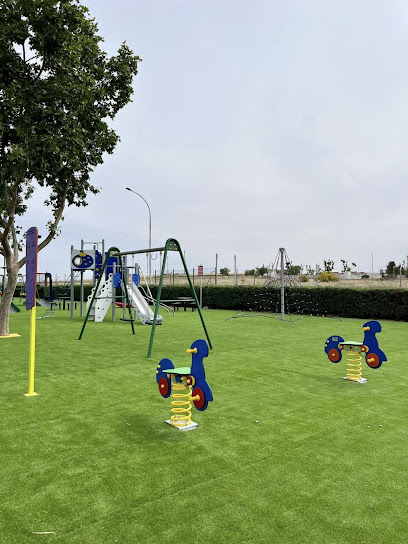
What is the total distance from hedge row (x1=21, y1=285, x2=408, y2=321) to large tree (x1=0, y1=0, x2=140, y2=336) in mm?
8752

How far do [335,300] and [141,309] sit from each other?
9.98 m

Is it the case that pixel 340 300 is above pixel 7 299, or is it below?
below

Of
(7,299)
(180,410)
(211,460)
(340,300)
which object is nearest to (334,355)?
(180,410)

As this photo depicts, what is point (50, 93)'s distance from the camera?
10.8 m

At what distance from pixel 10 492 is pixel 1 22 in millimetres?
11089

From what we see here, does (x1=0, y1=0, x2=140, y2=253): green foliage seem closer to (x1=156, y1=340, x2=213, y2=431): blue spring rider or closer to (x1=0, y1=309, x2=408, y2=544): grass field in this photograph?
(x1=0, y1=309, x2=408, y2=544): grass field

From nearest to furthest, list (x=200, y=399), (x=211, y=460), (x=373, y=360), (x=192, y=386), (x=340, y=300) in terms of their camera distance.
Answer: (x=211, y=460) → (x=200, y=399) → (x=192, y=386) → (x=373, y=360) → (x=340, y=300)

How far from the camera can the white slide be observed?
1648 cm

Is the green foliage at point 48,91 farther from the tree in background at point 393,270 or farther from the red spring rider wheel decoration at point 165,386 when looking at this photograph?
the tree in background at point 393,270

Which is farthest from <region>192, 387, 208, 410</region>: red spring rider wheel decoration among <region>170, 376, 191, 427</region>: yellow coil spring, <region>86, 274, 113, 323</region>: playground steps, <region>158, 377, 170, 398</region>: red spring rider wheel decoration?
<region>86, 274, 113, 323</region>: playground steps

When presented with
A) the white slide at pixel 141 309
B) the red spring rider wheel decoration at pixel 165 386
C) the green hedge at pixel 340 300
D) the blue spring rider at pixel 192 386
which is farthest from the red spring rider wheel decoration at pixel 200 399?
the green hedge at pixel 340 300

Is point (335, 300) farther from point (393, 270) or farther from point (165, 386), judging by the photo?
point (393, 270)

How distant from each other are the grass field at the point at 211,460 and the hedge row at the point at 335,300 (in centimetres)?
1243

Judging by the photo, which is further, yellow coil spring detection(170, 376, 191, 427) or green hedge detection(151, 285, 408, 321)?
green hedge detection(151, 285, 408, 321)
